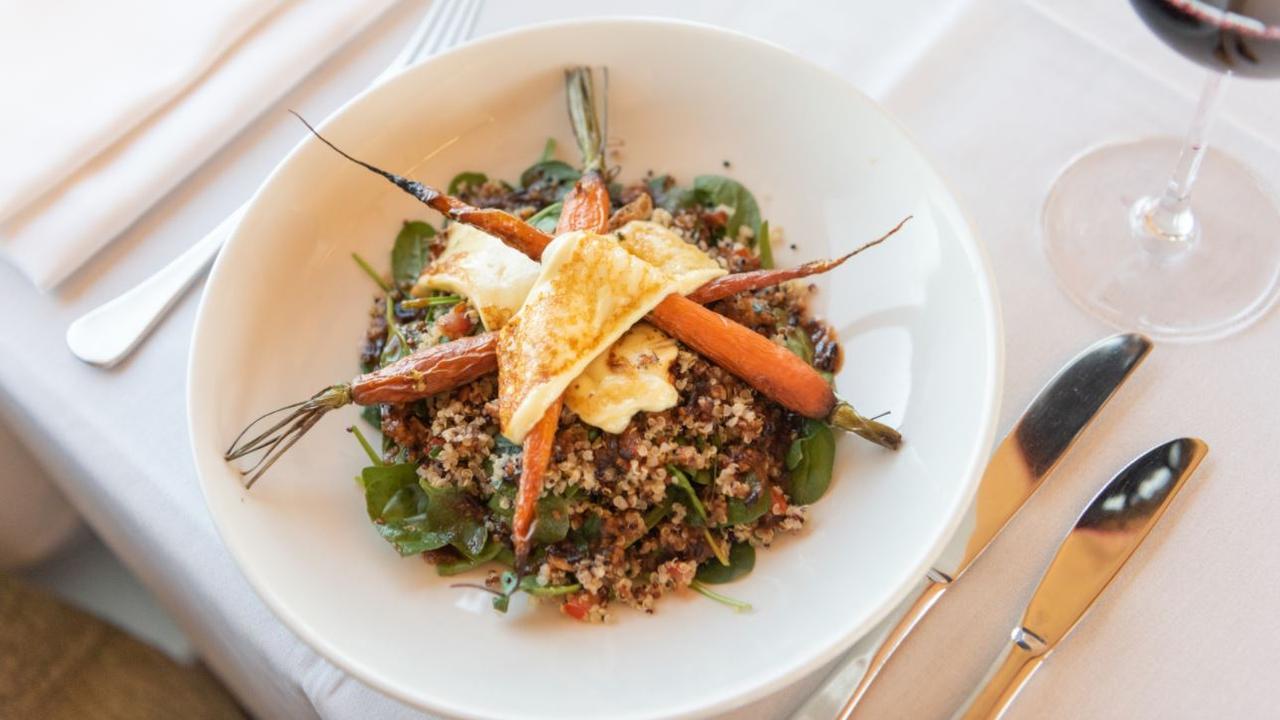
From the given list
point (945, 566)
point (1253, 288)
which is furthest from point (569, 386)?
point (1253, 288)

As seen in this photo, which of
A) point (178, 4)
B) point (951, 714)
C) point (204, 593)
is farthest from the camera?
point (178, 4)

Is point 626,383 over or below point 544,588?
over

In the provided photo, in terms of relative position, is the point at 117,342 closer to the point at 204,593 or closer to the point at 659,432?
the point at 204,593

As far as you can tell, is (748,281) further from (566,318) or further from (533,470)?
(533,470)

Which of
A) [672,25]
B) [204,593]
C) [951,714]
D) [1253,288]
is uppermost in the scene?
[1253,288]

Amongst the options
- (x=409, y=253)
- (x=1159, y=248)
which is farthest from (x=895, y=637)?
(x=409, y=253)

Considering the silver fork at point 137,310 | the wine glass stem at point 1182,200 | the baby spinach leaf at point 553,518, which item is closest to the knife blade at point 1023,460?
the wine glass stem at point 1182,200

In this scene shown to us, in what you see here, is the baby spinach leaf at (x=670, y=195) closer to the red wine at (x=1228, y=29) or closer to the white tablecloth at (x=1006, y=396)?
the white tablecloth at (x=1006, y=396)
